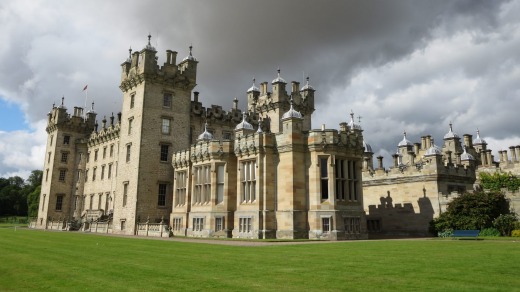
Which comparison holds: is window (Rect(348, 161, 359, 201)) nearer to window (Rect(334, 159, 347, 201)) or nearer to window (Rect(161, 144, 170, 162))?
window (Rect(334, 159, 347, 201))

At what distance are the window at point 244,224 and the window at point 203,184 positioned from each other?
14.2 ft

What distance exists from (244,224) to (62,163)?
38.4 meters

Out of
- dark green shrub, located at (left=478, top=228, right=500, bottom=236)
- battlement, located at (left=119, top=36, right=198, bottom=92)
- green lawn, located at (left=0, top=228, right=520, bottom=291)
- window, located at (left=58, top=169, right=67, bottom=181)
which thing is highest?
battlement, located at (left=119, top=36, right=198, bottom=92)

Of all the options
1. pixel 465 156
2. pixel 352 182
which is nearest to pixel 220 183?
pixel 352 182

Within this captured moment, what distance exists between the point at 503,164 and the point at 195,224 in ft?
117

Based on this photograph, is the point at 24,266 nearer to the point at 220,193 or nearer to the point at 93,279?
the point at 93,279

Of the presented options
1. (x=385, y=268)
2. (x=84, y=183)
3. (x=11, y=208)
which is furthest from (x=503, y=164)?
(x=11, y=208)

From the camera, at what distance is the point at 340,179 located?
96.4ft

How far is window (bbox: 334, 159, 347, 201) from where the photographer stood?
29.2 metres

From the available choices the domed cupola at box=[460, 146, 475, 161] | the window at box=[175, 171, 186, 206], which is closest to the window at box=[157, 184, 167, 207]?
the window at box=[175, 171, 186, 206]

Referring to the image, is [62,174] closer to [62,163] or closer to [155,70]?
[62,163]

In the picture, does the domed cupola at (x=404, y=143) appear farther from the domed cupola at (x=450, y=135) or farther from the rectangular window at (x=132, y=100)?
the rectangular window at (x=132, y=100)

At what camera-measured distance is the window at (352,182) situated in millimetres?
29812

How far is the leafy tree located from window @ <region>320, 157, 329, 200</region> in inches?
385
